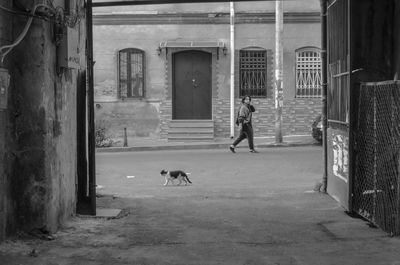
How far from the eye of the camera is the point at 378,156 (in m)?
7.86

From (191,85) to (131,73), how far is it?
257 cm

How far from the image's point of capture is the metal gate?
7137mm

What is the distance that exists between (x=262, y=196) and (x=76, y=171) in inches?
144

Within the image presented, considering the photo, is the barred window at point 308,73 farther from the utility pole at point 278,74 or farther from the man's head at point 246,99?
the man's head at point 246,99

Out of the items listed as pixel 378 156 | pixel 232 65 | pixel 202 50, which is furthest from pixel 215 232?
pixel 202 50

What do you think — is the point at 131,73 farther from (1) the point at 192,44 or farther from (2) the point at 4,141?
(2) the point at 4,141

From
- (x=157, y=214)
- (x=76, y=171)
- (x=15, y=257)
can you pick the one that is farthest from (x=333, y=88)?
(x=15, y=257)

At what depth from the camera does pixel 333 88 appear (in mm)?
10180

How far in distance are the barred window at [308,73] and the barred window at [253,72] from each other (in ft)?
4.59

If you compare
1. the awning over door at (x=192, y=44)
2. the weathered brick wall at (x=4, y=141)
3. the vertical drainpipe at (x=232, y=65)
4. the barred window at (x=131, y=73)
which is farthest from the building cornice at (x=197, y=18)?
the weathered brick wall at (x=4, y=141)

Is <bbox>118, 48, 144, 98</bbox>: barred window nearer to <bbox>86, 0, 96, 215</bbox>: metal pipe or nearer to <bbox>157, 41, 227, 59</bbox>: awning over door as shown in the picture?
<bbox>157, 41, 227, 59</bbox>: awning over door

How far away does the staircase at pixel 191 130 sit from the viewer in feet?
81.9

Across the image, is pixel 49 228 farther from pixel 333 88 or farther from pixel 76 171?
pixel 333 88

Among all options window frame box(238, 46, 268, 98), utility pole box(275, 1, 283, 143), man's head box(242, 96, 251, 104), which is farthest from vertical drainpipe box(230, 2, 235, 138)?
man's head box(242, 96, 251, 104)
